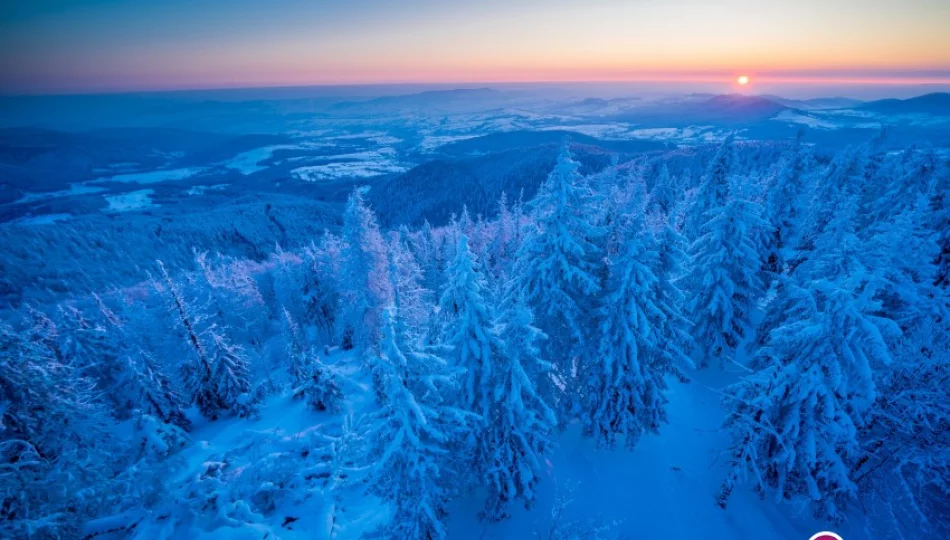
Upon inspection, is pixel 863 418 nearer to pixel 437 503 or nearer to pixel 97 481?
pixel 437 503

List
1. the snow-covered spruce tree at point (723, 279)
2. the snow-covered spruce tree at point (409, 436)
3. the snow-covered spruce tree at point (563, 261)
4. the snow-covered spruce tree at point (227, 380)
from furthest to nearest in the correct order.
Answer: the snow-covered spruce tree at point (227, 380)
the snow-covered spruce tree at point (723, 279)
the snow-covered spruce tree at point (563, 261)
the snow-covered spruce tree at point (409, 436)

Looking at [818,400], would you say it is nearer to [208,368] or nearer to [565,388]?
[565,388]

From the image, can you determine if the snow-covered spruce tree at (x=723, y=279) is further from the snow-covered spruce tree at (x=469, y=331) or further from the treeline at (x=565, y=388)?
the snow-covered spruce tree at (x=469, y=331)

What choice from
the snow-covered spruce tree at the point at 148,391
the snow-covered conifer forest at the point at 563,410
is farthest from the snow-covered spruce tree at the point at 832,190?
the snow-covered spruce tree at the point at 148,391

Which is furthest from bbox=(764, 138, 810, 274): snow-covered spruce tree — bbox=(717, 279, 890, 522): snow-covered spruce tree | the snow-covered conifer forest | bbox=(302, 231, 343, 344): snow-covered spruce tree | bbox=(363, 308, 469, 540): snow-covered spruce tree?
bbox=(302, 231, 343, 344): snow-covered spruce tree

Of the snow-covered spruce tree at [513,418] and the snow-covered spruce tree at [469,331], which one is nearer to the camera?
the snow-covered spruce tree at [469,331]

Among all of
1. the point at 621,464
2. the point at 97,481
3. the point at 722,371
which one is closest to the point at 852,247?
the point at 722,371

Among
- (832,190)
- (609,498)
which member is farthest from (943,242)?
(609,498)
